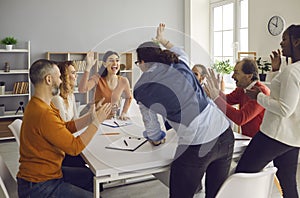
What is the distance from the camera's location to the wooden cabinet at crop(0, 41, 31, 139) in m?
4.77

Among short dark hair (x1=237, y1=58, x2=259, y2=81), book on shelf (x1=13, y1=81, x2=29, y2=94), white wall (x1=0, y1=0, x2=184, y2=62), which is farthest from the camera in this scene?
white wall (x1=0, y1=0, x2=184, y2=62)

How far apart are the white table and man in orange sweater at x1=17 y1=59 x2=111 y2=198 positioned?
0.17 metres

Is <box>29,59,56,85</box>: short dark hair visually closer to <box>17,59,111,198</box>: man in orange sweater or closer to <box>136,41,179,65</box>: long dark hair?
<box>17,59,111,198</box>: man in orange sweater

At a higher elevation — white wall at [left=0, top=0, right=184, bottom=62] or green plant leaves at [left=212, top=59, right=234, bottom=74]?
white wall at [left=0, top=0, right=184, bottom=62]

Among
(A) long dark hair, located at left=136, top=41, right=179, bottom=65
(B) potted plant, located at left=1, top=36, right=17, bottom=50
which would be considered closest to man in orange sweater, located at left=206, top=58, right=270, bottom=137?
(A) long dark hair, located at left=136, top=41, right=179, bottom=65

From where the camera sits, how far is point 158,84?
158 cm

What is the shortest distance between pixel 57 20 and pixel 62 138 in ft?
13.4

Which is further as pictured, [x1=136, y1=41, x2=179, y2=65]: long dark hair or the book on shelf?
the book on shelf

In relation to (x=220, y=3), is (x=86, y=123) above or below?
below

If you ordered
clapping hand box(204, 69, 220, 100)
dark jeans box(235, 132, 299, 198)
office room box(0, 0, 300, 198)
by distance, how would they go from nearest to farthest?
dark jeans box(235, 132, 299, 198)
clapping hand box(204, 69, 220, 100)
office room box(0, 0, 300, 198)

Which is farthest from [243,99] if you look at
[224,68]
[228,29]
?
[228,29]

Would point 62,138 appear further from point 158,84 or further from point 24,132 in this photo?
point 158,84

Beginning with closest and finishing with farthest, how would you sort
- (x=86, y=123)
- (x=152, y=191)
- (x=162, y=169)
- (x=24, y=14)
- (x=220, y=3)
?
(x=162, y=169) → (x=86, y=123) → (x=152, y=191) → (x=24, y=14) → (x=220, y=3)

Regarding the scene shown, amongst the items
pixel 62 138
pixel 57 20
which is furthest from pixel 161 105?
pixel 57 20
